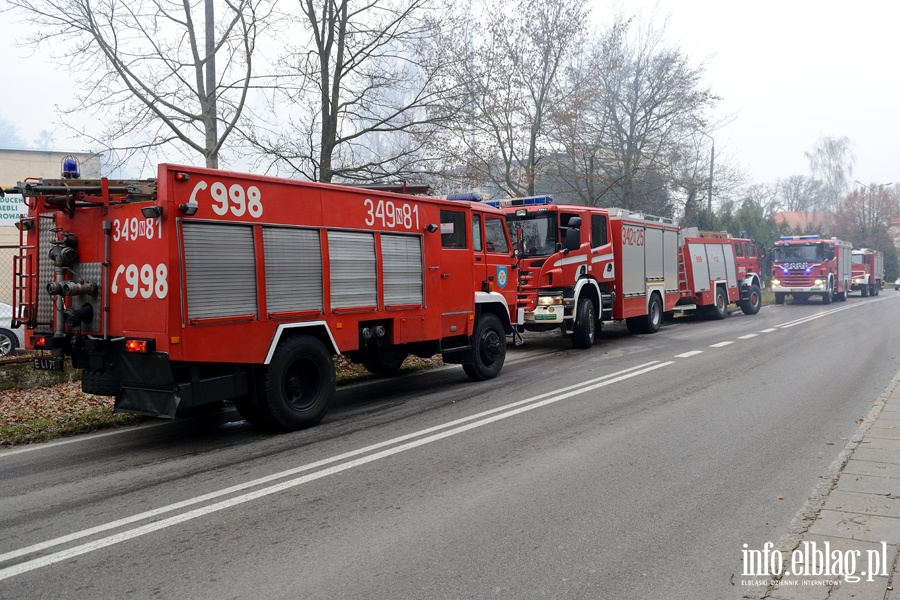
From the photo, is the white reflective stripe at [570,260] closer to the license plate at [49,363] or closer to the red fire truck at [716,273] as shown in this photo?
the red fire truck at [716,273]

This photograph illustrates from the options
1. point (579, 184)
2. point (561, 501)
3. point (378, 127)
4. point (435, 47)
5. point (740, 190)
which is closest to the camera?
point (561, 501)

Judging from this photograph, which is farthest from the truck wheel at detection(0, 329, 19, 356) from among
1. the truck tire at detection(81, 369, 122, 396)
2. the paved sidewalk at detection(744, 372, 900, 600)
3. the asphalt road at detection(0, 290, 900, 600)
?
the paved sidewalk at detection(744, 372, 900, 600)

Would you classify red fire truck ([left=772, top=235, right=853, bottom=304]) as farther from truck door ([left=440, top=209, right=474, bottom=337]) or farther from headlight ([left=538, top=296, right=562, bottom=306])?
truck door ([left=440, top=209, right=474, bottom=337])

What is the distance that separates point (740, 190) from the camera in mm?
31500

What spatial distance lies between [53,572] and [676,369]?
982 centimetres

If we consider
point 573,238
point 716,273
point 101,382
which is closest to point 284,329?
point 101,382

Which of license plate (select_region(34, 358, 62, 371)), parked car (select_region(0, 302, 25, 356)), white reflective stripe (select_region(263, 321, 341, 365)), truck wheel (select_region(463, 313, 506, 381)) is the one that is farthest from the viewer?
parked car (select_region(0, 302, 25, 356))

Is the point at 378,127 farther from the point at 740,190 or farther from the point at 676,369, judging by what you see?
the point at 740,190

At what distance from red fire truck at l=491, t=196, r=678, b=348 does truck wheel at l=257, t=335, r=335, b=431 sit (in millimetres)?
6627

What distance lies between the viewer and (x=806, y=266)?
105 ft

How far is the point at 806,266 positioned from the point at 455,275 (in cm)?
2721

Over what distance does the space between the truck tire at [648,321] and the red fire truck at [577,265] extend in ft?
1.71

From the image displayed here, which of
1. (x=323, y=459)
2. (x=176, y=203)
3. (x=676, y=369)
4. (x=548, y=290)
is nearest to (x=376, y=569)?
(x=323, y=459)

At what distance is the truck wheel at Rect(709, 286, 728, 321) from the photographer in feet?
79.5
